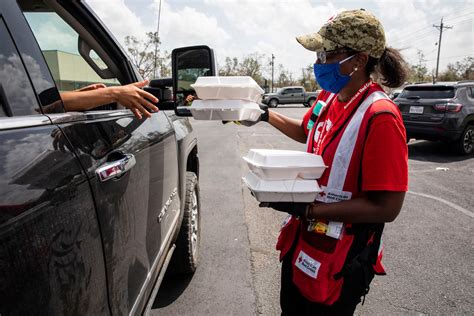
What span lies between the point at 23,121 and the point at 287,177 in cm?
94

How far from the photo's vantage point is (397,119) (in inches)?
54.3

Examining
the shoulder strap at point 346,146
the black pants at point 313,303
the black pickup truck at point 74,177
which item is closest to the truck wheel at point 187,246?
the black pickup truck at point 74,177

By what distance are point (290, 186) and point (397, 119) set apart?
491mm

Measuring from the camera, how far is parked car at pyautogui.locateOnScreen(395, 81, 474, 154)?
825 cm

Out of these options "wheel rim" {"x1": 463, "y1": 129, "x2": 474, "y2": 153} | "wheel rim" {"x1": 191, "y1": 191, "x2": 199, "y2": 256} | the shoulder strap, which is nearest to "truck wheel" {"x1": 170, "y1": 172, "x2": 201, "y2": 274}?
"wheel rim" {"x1": 191, "y1": 191, "x2": 199, "y2": 256}

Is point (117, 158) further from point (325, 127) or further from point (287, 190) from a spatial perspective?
point (325, 127)

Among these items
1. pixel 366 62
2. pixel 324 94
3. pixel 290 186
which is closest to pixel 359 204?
pixel 290 186

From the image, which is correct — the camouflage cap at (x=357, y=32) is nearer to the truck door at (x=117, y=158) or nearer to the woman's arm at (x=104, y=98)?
the woman's arm at (x=104, y=98)

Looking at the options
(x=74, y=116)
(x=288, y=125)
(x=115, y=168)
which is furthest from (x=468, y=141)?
(x=74, y=116)

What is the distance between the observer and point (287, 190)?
141 cm

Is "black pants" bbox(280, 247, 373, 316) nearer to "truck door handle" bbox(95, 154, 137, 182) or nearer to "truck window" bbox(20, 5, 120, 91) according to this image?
"truck door handle" bbox(95, 154, 137, 182)

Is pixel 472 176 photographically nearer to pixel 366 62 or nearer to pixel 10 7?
pixel 366 62

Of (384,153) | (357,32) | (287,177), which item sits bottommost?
(287,177)

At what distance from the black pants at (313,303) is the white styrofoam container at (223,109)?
725 mm
